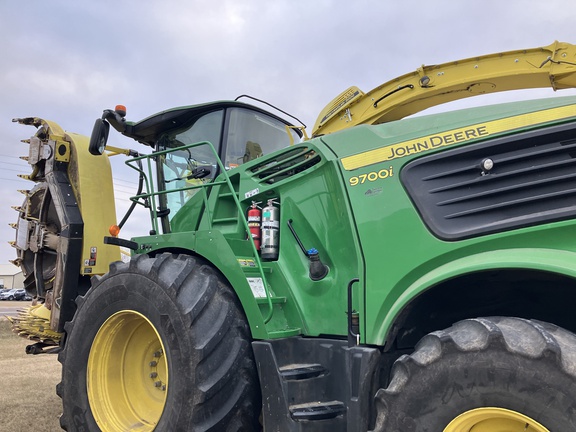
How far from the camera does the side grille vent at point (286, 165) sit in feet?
10.5

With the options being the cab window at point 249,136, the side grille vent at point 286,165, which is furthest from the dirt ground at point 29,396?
the side grille vent at point 286,165

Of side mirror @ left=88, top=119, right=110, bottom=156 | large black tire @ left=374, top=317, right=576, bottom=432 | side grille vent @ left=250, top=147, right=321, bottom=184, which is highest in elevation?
side mirror @ left=88, top=119, right=110, bottom=156

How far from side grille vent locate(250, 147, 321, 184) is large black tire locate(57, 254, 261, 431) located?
Answer: 778mm

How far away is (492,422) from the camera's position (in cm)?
207

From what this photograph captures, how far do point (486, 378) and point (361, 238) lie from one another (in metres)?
1.00

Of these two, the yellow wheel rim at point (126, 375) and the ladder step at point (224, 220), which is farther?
the ladder step at point (224, 220)

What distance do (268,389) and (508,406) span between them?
53.5 inches

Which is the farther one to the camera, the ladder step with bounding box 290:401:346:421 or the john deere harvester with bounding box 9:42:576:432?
the ladder step with bounding box 290:401:346:421

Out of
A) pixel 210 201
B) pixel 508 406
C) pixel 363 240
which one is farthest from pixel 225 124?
pixel 508 406

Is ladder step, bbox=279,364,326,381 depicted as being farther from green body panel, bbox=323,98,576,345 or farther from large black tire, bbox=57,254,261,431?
green body panel, bbox=323,98,576,345

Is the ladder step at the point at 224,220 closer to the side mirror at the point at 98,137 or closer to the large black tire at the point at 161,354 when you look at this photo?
the large black tire at the point at 161,354

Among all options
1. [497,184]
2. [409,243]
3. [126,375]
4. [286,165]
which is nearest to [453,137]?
[497,184]

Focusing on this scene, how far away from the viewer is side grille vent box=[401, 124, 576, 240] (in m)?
2.28

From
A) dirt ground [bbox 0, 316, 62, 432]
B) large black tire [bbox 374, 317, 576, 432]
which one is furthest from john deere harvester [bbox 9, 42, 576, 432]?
dirt ground [bbox 0, 316, 62, 432]
